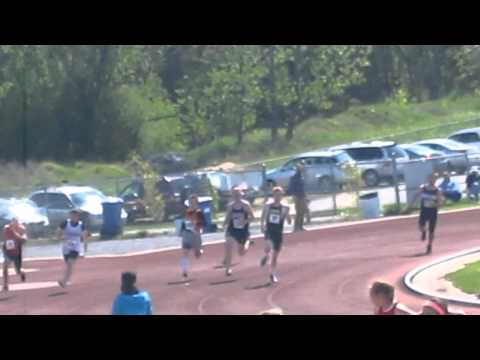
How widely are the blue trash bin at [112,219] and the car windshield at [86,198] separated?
245 centimetres

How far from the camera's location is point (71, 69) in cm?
6216

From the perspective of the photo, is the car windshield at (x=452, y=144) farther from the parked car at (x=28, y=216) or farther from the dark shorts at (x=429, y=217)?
the dark shorts at (x=429, y=217)

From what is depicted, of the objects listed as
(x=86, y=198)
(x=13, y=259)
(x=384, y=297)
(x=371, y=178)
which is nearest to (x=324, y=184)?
(x=371, y=178)

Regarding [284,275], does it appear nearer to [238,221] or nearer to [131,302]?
[238,221]

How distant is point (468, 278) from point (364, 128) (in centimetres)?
4042

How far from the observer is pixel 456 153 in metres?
44.5

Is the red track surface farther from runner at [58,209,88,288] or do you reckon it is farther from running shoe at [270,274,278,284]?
runner at [58,209,88,288]

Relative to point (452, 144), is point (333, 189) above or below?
below

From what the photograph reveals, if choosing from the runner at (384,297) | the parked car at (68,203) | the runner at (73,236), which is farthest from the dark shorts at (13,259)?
the runner at (384,297)
